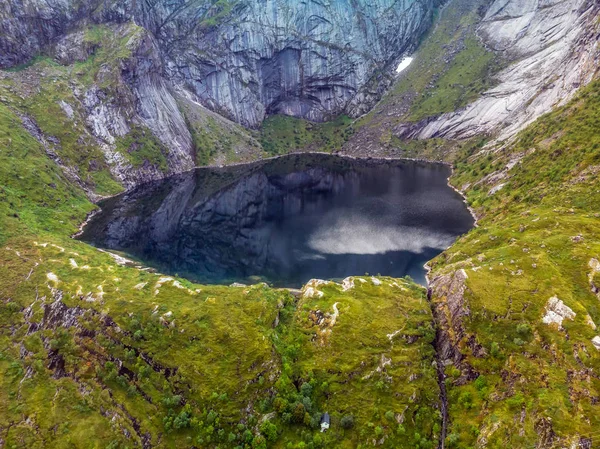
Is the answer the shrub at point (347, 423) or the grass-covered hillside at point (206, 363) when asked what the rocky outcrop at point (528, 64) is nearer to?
the grass-covered hillside at point (206, 363)

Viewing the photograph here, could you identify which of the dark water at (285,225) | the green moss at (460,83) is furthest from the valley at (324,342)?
the green moss at (460,83)

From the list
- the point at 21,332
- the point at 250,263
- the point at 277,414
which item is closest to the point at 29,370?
the point at 21,332

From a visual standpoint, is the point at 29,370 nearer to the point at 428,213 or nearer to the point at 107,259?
the point at 107,259

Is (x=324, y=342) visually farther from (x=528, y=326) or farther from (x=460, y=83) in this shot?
(x=460, y=83)

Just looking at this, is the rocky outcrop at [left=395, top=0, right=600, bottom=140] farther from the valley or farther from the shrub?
the shrub

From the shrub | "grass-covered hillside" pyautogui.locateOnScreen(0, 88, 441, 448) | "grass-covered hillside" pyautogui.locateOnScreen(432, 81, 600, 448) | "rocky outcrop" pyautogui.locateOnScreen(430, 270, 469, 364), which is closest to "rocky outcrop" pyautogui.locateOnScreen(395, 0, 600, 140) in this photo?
"grass-covered hillside" pyautogui.locateOnScreen(432, 81, 600, 448)

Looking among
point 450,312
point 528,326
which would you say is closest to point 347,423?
point 450,312

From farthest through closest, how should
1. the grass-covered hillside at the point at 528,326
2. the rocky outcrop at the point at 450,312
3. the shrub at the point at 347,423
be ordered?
the rocky outcrop at the point at 450,312 < the shrub at the point at 347,423 < the grass-covered hillside at the point at 528,326
